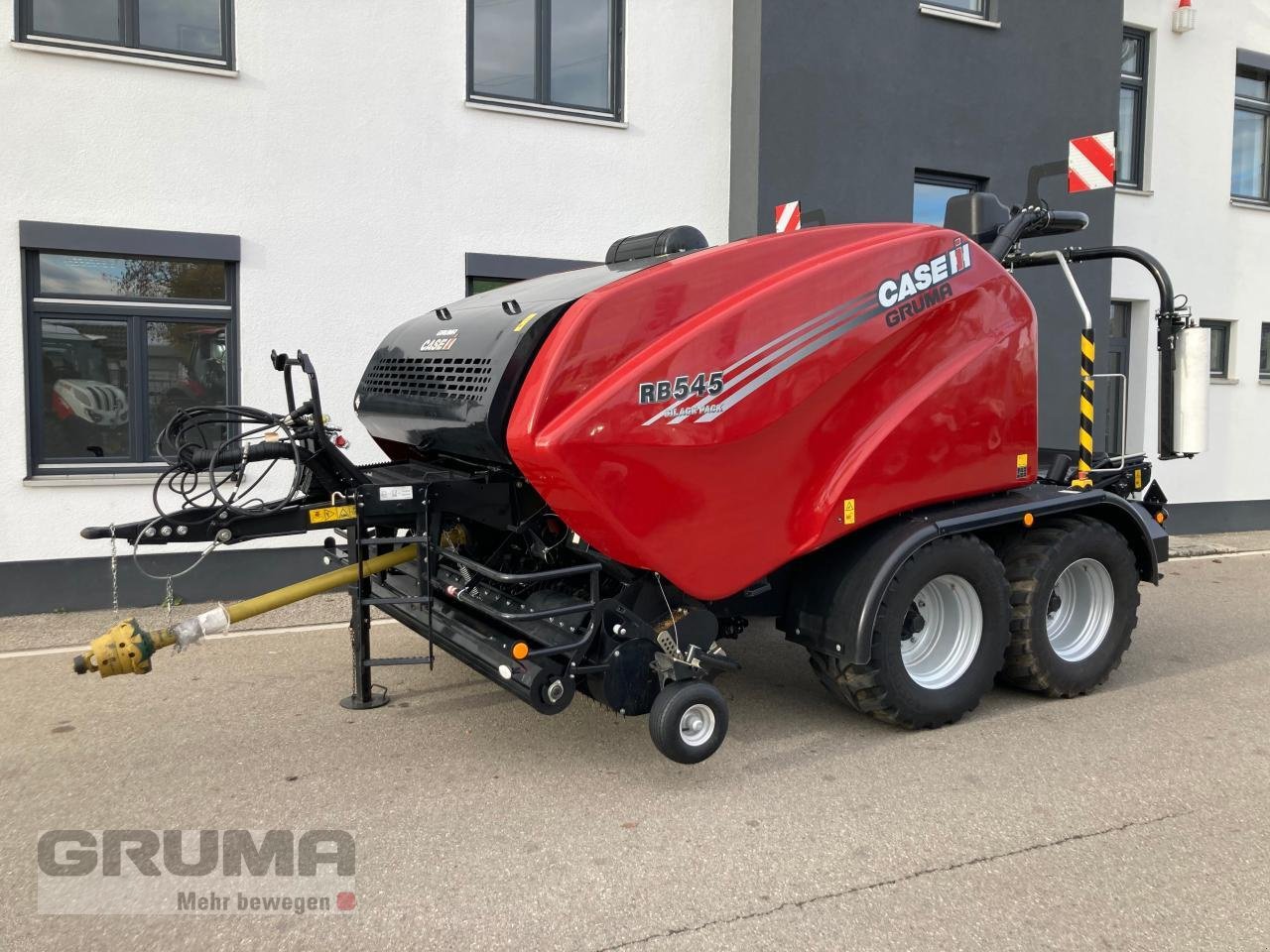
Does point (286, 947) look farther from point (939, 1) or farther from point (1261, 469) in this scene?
point (1261, 469)

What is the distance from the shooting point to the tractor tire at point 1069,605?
468 cm

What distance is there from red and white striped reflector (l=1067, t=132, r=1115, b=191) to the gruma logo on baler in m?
1.95

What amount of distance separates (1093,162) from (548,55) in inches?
172

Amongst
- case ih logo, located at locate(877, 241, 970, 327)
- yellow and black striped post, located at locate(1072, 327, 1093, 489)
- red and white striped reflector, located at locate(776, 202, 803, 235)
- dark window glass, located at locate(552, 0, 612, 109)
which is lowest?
yellow and black striped post, located at locate(1072, 327, 1093, 489)

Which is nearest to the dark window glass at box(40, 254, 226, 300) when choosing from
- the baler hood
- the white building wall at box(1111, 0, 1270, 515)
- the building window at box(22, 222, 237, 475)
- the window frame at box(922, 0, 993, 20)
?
the building window at box(22, 222, 237, 475)

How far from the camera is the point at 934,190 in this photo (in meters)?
9.61

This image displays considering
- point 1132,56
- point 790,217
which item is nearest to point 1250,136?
point 1132,56

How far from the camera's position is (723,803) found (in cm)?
368

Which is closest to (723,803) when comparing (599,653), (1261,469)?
(599,653)

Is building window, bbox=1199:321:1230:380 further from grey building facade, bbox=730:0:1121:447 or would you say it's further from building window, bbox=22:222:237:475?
building window, bbox=22:222:237:475

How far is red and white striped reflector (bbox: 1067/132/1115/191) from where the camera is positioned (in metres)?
5.75

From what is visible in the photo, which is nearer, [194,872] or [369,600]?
[194,872]

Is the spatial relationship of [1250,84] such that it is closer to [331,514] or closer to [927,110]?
[927,110]

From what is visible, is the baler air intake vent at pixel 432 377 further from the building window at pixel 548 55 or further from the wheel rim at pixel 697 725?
the building window at pixel 548 55
